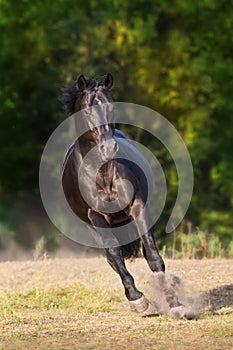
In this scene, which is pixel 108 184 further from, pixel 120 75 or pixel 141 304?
pixel 120 75

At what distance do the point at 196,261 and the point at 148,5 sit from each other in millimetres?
17889

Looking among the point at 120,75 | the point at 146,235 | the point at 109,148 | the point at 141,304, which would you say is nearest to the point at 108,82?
the point at 109,148

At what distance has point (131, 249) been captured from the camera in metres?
10.1

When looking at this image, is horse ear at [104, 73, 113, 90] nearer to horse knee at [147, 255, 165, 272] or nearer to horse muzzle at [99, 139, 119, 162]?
horse muzzle at [99, 139, 119, 162]

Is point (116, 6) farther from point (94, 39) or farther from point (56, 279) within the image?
point (56, 279)

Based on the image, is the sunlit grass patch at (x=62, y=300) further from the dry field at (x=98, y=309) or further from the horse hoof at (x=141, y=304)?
the horse hoof at (x=141, y=304)

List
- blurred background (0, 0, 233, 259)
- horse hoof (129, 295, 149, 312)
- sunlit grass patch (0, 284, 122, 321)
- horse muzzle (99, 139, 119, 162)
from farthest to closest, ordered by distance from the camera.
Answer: blurred background (0, 0, 233, 259) < sunlit grass patch (0, 284, 122, 321) < horse hoof (129, 295, 149, 312) < horse muzzle (99, 139, 119, 162)

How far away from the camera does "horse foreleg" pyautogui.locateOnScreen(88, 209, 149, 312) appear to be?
9.01 meters

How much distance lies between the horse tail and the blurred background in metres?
14.0

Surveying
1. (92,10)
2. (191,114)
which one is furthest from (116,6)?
(191,114)

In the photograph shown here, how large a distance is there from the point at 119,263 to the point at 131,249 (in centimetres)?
94

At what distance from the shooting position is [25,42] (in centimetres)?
2744

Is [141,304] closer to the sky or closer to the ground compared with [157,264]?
closer to the ground

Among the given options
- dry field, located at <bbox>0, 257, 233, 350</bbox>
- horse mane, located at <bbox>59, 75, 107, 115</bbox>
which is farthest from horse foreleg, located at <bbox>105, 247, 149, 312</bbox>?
horse mane, located at <bbox>59, 75, 107, 115</bbox>
